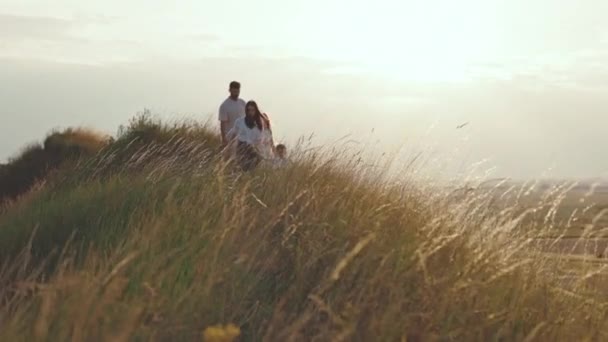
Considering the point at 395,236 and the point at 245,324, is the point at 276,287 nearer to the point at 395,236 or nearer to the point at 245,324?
the point at 245,324

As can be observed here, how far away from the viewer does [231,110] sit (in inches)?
574

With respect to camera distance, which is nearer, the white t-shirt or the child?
the child

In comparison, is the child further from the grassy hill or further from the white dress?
the grassy hill

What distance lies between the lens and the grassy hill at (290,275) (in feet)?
14.9

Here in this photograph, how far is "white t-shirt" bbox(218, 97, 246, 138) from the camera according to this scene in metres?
14.6

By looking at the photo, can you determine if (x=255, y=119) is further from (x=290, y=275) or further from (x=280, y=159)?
(x=290, y=275)

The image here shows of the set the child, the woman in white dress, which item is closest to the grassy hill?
the child

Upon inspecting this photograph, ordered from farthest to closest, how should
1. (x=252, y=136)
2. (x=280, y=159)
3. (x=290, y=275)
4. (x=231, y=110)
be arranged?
(x=231, y=110) → (x=252, y=136) → (x=280, y=159) → (x=290, y=275)

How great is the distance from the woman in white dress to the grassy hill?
4.02 meters

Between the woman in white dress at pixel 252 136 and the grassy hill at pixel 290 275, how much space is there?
4.02 m

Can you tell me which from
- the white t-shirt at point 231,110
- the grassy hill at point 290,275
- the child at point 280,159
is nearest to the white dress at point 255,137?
the child at point 280,159

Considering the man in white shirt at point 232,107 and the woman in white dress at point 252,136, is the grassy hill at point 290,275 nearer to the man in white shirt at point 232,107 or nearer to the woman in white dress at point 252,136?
the woman in white dress at point 252,136

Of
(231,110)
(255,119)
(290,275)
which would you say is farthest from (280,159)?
(290,275)

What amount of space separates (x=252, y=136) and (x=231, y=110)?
1.16m
